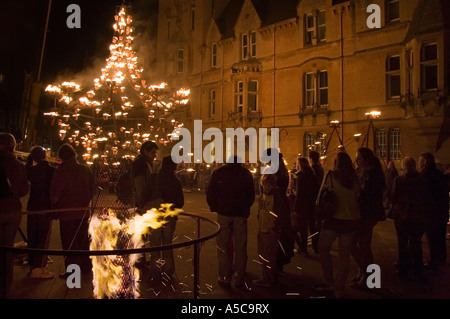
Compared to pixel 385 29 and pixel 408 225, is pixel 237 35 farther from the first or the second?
pixel 408 225

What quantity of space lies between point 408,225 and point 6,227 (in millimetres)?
6308

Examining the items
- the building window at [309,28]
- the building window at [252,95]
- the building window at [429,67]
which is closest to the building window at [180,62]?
the building window at [252,95]

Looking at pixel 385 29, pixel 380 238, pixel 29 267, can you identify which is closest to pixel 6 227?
pixel 29 267

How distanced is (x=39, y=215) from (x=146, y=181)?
1.88 m

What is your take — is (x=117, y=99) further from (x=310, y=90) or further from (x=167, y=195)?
(x=310, y=90)

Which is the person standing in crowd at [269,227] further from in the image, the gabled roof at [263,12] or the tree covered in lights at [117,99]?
the gabled roof at [263,12]

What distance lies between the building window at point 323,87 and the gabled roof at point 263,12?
4.75 m

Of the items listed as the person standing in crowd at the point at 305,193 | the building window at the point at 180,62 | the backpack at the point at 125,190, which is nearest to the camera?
the backpack at the point at 125,190

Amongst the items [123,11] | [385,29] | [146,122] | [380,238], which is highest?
[385,29]

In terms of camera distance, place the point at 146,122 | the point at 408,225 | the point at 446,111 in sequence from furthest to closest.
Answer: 1. the point at 446,111
2. the point at 146,122
3. the point at 408,225

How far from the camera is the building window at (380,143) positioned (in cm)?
1905

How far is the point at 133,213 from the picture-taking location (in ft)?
19.5
